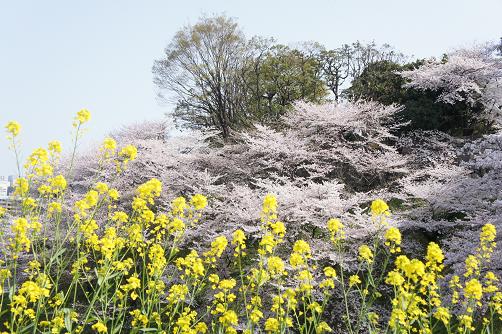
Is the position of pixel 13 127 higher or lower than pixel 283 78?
lower

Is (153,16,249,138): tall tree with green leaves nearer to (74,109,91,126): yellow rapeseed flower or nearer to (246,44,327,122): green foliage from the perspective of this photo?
(246,44,327,122): green foliage

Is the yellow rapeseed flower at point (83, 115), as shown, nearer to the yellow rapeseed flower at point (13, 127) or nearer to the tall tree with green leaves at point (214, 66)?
the yellow rapeseed flower at point (13, 127)

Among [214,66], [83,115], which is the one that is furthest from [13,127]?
[214,66]

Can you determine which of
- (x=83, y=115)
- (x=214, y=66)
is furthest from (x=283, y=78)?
(x=83, y=115)

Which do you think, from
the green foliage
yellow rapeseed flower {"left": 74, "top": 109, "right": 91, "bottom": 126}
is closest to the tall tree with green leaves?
the green foliage

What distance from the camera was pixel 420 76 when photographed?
64.5 ft

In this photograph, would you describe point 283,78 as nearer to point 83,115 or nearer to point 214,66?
point 214,66

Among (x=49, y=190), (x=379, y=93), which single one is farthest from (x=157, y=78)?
(x=49, y=190)

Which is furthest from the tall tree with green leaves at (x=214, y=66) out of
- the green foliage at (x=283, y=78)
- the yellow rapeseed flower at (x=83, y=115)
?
A: the yellow rapeseed flower at (x=83, y=115)

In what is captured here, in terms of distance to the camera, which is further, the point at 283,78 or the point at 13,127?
the point at 283,78

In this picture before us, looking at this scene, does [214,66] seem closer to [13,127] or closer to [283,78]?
[283,78]

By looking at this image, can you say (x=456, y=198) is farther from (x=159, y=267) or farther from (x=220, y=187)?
(x=159, y=267)

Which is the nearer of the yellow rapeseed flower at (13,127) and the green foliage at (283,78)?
the yellow rapeseed flower at (13,127)

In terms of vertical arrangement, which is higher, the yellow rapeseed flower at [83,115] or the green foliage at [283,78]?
the green foliage at [283,78]
